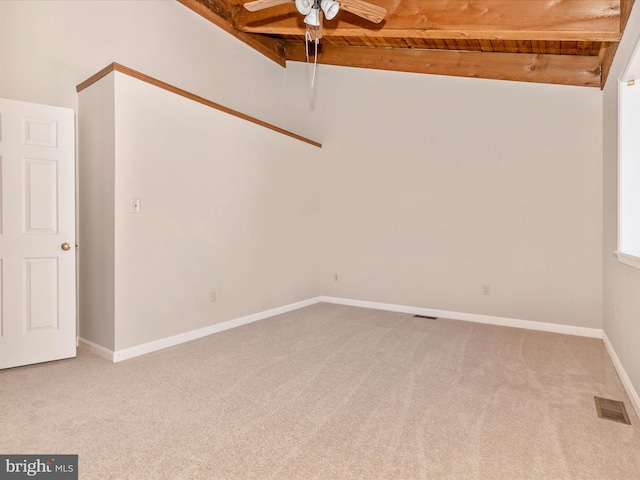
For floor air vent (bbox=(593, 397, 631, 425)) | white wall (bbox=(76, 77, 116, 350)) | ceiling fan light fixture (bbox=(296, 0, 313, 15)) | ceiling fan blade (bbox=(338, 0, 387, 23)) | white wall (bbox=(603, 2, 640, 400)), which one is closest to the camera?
floor air vent (bbox=(593, 397, 631, 425))

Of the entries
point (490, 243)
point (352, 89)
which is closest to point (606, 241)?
point (490, 243)

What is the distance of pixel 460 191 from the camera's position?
4848 mm

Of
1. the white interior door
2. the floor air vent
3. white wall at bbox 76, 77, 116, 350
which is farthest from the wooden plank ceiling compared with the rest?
the floor air vent

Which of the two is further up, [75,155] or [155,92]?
[155,92]

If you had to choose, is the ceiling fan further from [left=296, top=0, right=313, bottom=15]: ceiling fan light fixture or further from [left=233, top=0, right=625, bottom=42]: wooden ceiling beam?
[left=233, top=0, right=625, bottom=42]: wooden ceiling beam

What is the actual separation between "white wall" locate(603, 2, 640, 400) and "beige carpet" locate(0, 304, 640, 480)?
27 cm

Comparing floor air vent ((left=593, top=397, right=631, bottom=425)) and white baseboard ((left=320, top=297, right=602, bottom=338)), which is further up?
white baseboard ((left=320, top=297, right=602, bottom=338))

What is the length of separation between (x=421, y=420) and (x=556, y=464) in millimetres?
654

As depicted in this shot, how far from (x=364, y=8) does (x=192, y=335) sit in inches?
128

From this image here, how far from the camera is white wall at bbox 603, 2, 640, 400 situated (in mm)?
2566

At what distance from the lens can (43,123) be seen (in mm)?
3037

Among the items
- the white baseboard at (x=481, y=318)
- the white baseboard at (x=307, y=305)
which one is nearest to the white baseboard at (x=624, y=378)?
the white baseboard at (x=481, y=318)

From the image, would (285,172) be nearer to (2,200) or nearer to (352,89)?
(352,89)
